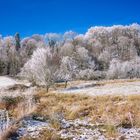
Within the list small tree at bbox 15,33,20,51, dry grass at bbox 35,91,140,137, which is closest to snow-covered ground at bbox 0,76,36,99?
dry grass at bbox 35,91,140,137

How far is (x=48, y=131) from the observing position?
1037 cm

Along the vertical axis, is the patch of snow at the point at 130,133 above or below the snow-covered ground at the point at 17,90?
below

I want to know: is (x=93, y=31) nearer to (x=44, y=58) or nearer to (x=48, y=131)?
(x=44, y=58)

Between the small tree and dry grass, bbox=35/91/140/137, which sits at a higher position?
the small tree

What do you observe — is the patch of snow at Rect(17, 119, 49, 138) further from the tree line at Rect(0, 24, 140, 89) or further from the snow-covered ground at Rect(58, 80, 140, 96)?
the tree line at Rect(0, 24, 140, 89)

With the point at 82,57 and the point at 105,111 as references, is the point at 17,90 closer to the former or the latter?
the point at 105,111

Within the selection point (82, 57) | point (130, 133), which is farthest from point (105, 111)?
A: point (82, 57)

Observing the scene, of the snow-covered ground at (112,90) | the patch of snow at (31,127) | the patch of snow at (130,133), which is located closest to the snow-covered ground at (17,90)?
the snow-covered ground at (112,90)

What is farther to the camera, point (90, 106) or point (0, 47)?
point (0, 47)

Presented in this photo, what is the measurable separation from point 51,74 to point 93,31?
106767 mm

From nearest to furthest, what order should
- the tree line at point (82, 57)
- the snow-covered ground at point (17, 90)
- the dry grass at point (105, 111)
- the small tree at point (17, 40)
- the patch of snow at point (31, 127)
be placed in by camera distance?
the patch of snow at point (31, 127)
the dry grass at point (105, 111)
the snow-covered ground at point (17, 90)
the tree line at point (82, 57)
the small tree at point (17, 40)

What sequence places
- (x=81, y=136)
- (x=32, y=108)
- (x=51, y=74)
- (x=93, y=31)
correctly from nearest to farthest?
(x=81, y=136)
(x=32, y=108)
(x=51, y=74)
(x=93, y=31)

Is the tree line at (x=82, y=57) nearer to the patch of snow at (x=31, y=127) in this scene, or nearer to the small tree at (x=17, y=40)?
the small tree at (x=17, y=40)

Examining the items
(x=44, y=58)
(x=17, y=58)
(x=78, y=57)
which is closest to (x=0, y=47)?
(x=17, y=58)
